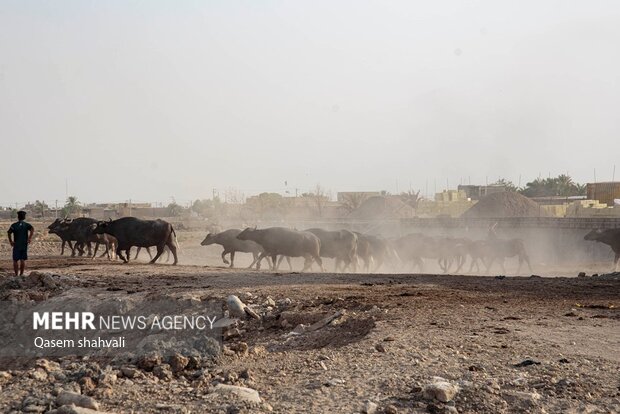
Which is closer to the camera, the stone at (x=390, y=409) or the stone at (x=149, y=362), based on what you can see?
the stone at (x=390, y=409)

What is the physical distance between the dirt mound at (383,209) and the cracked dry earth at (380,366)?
52.2m

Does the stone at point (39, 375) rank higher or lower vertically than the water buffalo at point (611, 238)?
lower

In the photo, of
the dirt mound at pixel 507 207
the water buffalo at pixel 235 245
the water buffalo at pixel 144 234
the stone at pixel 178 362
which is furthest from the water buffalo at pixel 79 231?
the dirt mound at pixel 507 207

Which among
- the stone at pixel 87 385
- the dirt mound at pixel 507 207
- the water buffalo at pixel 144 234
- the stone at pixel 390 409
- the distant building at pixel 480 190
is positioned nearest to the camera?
the stone at pixel 390 409

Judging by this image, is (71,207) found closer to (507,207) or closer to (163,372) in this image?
(507,207)

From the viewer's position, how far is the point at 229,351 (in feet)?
31.4

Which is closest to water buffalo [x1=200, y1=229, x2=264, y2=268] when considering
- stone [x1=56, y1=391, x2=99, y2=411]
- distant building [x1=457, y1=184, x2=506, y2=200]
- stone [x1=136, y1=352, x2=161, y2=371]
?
stone [x1=136, y1=352, x2=161, y2=371]

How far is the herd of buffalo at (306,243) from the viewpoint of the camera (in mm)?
27312

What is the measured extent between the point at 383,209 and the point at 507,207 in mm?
15745

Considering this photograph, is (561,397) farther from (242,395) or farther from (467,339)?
(242,395)

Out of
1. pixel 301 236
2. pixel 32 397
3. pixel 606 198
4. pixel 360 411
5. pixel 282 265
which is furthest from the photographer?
pixel 606 198

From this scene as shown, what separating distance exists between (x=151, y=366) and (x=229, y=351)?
116cm

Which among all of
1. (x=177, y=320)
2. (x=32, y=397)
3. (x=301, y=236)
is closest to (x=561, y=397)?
(x=32, y=397)

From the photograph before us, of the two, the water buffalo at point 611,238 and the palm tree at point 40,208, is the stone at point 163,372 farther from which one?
the palm tree at point 40,208
